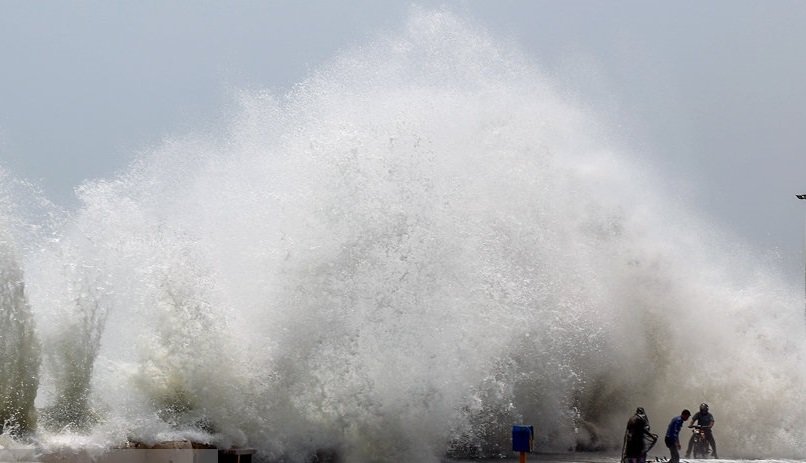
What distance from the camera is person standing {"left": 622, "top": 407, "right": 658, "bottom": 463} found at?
618 inches

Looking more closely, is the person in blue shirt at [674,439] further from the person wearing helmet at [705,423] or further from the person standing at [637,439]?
the person wearing helmet at [705,423]

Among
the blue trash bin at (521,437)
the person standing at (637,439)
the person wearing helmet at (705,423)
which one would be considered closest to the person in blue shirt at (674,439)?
the person standing at (637,439)

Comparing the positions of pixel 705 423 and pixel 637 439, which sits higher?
pixel 637 439

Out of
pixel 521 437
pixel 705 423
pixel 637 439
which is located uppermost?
pixel 521 437

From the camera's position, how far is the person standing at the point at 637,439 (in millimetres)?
15688

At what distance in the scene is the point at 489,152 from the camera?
2302 centimetres

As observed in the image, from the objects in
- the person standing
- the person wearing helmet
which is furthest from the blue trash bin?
the person wearing helmet

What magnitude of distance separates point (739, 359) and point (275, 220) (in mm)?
11586

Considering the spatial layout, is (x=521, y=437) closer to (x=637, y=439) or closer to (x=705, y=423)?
(x=637, y=439)

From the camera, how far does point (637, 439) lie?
1574 centimetres

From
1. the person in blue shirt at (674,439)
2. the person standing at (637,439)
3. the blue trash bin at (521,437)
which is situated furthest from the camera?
the person in blue shirt at (674,439)

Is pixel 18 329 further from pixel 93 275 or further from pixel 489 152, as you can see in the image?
pixel 489 152

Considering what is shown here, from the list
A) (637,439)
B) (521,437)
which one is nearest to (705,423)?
(637,439)

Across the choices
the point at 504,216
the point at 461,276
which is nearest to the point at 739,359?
the point at 504,216
